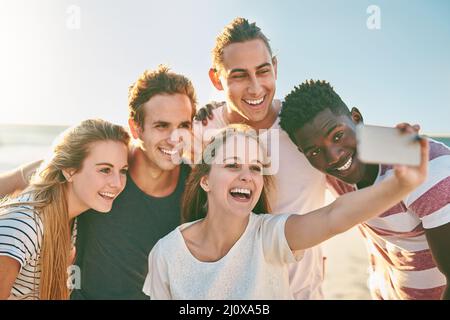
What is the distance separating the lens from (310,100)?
222cm

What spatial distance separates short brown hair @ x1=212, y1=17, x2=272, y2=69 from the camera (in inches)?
89.5

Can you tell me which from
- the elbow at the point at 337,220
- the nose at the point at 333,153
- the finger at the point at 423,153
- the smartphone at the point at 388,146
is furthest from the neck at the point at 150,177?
the finger at the point at 423,153

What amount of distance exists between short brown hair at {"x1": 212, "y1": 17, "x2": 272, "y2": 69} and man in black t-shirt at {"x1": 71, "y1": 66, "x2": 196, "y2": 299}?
0.21 m

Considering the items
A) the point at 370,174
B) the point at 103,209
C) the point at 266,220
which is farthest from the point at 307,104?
the point at 103,209

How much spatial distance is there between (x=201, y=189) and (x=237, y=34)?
0.68 metres

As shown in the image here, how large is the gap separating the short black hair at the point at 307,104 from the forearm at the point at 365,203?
0.52 m

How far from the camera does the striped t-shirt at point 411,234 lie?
2.03 metres

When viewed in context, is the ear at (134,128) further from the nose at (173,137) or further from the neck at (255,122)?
the neck at (255,122)

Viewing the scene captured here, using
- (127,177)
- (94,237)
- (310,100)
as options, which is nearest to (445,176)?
(310,100)

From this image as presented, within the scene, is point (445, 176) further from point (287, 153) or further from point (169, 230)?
point (169, 230)
